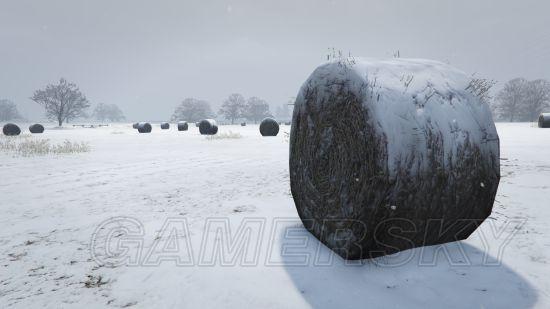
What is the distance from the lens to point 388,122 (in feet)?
8.70

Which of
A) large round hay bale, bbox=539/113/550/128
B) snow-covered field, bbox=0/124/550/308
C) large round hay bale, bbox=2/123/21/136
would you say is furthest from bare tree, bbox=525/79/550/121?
large round hay bale, bbox=2/123/21/136

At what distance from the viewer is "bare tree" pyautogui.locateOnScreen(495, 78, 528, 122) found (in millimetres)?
71562

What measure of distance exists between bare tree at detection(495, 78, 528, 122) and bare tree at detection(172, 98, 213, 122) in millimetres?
86510

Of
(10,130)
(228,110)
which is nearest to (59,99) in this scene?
(10,130)

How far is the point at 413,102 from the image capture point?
280 centimetres

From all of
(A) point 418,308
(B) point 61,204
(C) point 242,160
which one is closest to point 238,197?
(B) point 61,204

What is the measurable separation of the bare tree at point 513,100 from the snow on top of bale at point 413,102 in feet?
287

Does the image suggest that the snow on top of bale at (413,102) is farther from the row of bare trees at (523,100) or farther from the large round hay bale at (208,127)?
the row of bare trees at (523,100)

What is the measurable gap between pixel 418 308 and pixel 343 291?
57 centimetres

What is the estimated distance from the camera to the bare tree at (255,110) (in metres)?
116

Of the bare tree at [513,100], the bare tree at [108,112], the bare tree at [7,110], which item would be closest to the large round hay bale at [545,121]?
the bare tree at [513,100]

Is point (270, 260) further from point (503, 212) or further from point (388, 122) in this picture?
point (503, 212)

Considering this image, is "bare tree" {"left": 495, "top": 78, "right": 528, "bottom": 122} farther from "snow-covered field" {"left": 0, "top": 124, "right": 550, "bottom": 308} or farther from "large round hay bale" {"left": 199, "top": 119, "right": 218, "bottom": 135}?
"snow-covered field" {"left": 0, "top": 124, "right": 550, "bottom": 308}

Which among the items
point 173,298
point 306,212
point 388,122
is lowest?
point 173,298
